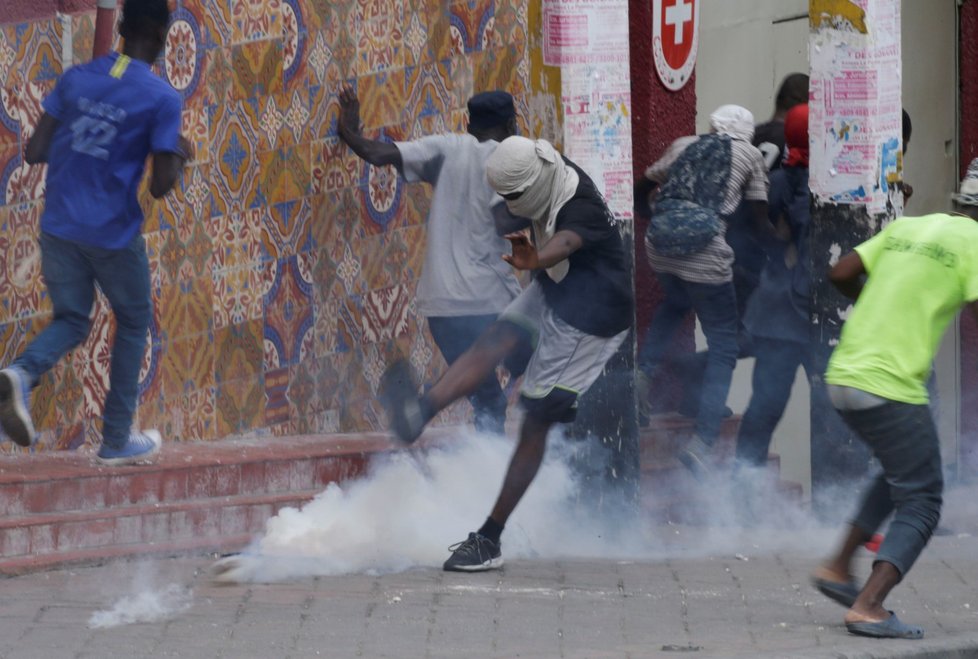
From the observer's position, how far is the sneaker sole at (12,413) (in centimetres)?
661

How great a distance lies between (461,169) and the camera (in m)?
8.08

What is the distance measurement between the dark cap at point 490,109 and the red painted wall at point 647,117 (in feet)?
5.05

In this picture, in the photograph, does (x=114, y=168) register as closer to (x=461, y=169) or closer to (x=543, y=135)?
(x=461, y=169)

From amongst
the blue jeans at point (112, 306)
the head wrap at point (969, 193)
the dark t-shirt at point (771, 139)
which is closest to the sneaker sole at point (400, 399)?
the blue jeans at point (112, 306)

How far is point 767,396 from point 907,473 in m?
2.93

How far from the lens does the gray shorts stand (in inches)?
279

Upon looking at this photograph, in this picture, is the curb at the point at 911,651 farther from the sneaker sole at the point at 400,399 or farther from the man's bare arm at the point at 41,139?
the man's bare arm at the point at 41,139

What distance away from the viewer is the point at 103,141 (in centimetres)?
696

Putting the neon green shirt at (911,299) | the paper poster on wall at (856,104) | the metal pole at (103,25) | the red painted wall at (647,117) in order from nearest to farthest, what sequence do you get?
the neon green shirt at (911,299), the metal pole at (103,25), the paper poster on wall at (856,104), the red painted wall at (647,117)

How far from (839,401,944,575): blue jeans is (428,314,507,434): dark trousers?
7.75 feet

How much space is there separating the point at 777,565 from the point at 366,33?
10.3 feet

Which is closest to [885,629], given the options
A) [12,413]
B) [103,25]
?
[12,413]

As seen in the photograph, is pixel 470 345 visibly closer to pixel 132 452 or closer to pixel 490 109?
pixel 490 109

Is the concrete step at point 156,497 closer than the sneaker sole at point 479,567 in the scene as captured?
Yes
